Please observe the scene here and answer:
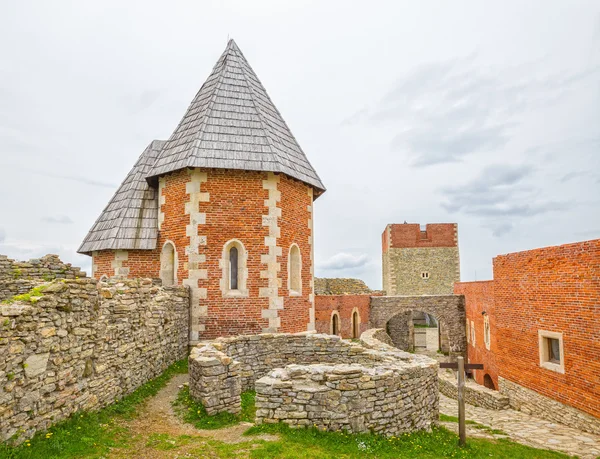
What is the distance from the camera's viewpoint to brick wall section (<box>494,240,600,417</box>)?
436 inches

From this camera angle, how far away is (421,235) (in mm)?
39844

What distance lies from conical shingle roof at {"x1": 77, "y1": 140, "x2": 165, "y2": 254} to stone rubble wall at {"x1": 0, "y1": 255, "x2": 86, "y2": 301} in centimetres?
338

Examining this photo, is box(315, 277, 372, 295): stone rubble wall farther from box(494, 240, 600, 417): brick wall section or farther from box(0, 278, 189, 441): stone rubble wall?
box(0, 278, 189, 441): stone rubble wall

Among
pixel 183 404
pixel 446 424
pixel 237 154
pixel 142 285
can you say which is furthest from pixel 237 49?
pixel 446 424

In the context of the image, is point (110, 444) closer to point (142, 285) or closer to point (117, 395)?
point (117, 395)

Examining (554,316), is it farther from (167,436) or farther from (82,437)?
(82,437)

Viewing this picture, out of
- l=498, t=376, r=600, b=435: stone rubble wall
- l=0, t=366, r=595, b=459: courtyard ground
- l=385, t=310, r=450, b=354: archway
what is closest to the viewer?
l=0, t=366, r=595, b=459: courtyard ground

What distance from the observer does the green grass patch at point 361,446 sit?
652 cm

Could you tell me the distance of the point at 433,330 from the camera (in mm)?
41094

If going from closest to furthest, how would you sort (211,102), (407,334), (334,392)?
(334,392)
(211,102)
(407,334)

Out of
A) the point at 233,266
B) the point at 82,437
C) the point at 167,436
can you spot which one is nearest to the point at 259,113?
the point at 233,266

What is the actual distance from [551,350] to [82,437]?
12894 mm

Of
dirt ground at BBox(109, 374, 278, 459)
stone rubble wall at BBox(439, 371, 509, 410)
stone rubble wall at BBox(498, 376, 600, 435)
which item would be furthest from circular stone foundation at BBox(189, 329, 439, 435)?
stone rubble wall at BBox(439, 371, 509, 410)

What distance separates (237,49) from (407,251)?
2662 cm
